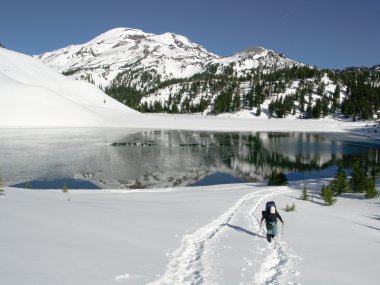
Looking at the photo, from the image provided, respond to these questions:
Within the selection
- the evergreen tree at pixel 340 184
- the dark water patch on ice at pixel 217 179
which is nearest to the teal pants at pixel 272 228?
the evergreen tree at pixel 340 184

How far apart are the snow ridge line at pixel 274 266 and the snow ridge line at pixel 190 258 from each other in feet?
5.28

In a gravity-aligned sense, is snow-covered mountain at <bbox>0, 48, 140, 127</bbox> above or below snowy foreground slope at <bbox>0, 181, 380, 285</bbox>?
above

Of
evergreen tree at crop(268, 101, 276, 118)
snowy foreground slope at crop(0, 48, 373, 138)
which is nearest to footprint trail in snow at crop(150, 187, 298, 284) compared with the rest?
snowy foreground slope at crop(0, 48, 373, 138)

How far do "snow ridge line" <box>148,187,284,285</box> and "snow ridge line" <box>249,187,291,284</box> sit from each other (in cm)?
161

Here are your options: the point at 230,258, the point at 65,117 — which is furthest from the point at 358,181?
the point at 65,117

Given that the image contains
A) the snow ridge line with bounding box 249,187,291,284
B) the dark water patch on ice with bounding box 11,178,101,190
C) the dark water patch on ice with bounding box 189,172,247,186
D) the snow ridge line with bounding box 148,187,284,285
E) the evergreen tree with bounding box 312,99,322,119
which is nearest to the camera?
the snow ridge line with bounding box 148,187,284,285

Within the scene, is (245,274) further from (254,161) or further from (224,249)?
(254,161)

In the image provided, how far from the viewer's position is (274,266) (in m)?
10.5

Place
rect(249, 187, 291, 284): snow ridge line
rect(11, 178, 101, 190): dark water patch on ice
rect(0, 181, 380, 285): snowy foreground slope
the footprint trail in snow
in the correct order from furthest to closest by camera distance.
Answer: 1. rect(11, 178, 101, 190): dark water patch on ice
2. rect(249, 187, 291, 284): snow ridge line
3. the footprint trail in snow
4. rect(0, 181, 380, 285): snowy foreground slope

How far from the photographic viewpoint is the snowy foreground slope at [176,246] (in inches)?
333

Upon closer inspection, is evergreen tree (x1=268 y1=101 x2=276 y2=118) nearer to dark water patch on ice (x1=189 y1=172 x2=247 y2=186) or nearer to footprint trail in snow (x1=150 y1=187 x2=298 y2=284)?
dark water patch on ice (x1=189 y1=172 x2=247 y2=186)

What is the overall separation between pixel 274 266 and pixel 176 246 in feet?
10.2

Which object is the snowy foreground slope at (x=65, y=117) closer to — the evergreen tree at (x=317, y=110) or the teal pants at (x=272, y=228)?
the evergreen tree at (x=317, y=110)

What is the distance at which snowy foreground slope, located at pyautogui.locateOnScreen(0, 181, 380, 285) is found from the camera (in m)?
8.47
